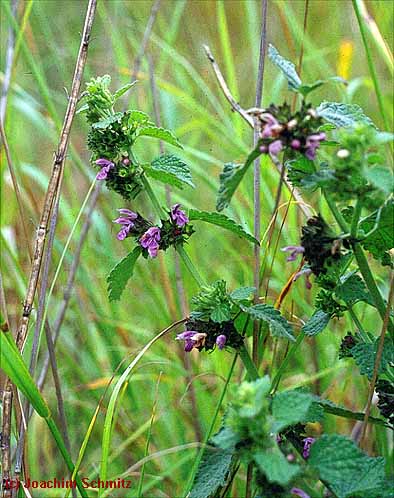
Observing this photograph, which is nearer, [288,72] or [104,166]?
[288,72]

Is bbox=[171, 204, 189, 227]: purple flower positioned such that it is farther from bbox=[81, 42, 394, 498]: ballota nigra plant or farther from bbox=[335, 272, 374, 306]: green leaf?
bbox=[335, 272, 374, 306]: green leaf

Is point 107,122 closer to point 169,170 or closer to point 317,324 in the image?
point 169,170

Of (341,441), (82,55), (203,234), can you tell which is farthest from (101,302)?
(341,441)

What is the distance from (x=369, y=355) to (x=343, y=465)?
5.4 inches

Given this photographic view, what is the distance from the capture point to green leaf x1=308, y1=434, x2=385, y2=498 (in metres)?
0.57

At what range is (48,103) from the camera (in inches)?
48.5

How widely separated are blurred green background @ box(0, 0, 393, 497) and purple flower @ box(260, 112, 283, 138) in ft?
1.19

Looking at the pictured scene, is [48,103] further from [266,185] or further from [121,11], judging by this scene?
[121,11]

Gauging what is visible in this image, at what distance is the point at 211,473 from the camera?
0.68 meters

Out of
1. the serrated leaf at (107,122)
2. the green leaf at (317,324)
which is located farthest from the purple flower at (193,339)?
the serrated leaf at (107,122)

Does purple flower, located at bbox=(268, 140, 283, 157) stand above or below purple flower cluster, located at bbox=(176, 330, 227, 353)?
above

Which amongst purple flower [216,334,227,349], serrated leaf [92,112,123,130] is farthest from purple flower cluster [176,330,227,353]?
serrated leaf [92,112,123,130]

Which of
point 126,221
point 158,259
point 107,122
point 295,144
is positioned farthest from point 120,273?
point 158,259

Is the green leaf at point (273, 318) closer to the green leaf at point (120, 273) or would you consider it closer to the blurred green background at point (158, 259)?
the green leaf at point (120, 273)
